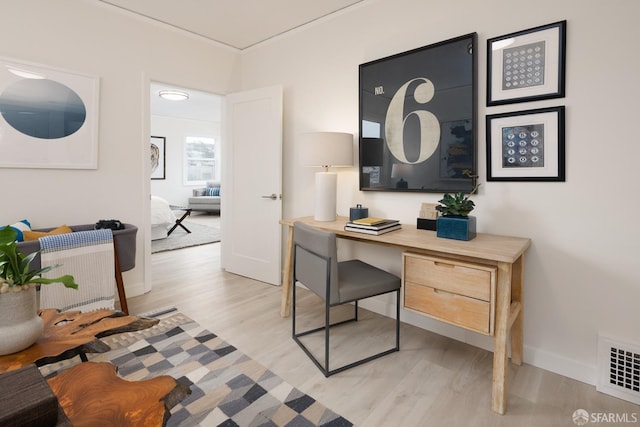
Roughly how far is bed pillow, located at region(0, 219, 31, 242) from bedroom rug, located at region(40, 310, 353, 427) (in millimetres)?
869

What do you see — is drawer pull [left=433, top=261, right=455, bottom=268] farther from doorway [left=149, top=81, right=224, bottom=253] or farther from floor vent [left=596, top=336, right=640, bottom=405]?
doorway [left=149, top=81, right=224, bottom=253]

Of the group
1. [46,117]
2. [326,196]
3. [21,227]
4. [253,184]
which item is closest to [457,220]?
[326,196]

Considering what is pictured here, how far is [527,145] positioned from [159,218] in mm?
4961

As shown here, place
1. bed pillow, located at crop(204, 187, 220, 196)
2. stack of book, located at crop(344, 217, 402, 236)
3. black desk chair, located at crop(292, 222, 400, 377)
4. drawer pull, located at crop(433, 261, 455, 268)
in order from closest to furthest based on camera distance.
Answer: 1. drawer pull, located at crop(433, 261, 455, 268)
2. black desk chair, located at crop(292, 222, 400, 377)
3. stack of book, located at crop(344, 217, 402, 236)
4. bed pillow, located at crop(204, 187, 220, 196)

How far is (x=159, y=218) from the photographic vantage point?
527 cm

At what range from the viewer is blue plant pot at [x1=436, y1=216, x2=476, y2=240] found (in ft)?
6.20

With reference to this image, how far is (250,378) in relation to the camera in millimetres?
1852

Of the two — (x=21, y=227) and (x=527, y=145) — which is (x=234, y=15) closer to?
(x=21, y=227)

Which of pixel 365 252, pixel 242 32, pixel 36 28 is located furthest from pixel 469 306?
pixel 36 28

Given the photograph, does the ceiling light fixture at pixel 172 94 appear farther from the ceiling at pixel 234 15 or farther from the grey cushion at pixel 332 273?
the grey cushion at pixel 332 273

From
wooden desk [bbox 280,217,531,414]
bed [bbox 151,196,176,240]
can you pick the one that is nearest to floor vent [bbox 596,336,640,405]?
A: wooden desk [bbox 280,217,531,414]

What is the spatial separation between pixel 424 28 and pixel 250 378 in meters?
2.51

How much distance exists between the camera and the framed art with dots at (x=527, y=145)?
1.89 m

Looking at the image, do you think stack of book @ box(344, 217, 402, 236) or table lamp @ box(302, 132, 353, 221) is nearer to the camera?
stack of book @ box(344, 217, 402, 236)
